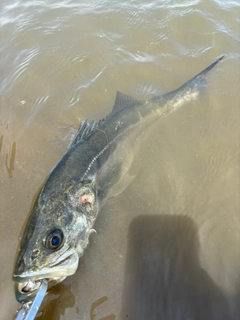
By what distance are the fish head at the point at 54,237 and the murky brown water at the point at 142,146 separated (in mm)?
415

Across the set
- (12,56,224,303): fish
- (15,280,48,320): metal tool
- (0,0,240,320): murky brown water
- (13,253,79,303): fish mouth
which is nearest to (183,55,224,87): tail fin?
(12,56,224,303): fish

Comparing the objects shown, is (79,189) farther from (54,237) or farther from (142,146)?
(142,146)

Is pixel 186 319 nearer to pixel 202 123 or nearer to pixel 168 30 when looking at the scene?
pixel 202 123

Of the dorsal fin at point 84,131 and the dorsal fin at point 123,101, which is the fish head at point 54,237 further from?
the dorsal fin at point 123,101

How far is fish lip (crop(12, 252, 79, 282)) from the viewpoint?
→ 2.58 meters

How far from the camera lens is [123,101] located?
4.49 m

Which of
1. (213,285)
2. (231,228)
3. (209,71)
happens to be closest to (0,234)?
(213,285)

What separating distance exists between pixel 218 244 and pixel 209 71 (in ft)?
10.7

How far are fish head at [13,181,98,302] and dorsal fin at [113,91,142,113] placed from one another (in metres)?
1.61

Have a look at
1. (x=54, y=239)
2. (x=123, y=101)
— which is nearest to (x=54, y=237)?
(x=54, y=239)

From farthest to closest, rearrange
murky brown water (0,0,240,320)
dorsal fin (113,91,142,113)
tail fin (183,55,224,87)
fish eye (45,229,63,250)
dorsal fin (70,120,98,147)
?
tail fin (183,55,224,87) < dorsal fin (113,91,142,113) < dorsal fin (70,120,98,147) < murky brown water (0,0,240,320) < fish eye (45,229,63,250)

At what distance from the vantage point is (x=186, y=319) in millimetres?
2938

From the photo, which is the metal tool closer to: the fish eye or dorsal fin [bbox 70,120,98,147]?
the fish eye

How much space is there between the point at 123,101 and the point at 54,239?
2571 mm
